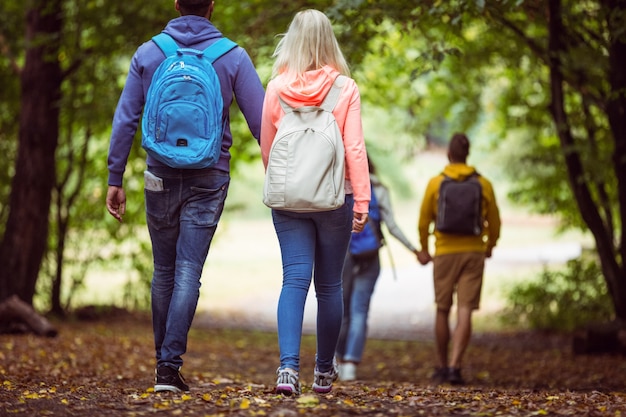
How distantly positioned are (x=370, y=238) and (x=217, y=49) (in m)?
3.27

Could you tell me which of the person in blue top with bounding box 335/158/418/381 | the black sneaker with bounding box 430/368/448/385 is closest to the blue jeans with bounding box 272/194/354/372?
the person in blue top with bounding box 335/158/418/381

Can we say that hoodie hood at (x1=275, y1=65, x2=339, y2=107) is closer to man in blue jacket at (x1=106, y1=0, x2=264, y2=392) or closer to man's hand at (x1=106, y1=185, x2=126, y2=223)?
man in blue jacket at (x1=106, y1=0, x2=264, y2=392)

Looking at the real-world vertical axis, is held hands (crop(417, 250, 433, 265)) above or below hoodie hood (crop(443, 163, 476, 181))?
below

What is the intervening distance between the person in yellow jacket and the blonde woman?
2.94 metres

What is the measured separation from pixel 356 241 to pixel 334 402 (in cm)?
342

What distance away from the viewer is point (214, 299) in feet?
63.5

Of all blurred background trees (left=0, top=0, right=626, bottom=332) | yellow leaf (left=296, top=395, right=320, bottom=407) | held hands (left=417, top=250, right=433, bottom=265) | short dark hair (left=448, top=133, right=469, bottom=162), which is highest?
blurred background trees (left=0, top=0, right=626, bottom=332)

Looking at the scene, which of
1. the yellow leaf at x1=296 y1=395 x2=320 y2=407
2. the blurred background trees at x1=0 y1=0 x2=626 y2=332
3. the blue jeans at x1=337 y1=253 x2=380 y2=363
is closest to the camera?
the yellow leaf at x1=296 y1=395 x2=320 y2=407

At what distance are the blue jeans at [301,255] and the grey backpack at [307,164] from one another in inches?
5.6

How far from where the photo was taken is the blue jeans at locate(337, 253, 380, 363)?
8086 mm

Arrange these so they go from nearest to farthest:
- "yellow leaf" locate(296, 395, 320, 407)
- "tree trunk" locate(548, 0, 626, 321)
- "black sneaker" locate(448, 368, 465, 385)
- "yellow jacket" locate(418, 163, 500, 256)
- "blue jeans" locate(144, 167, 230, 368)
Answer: "yellow leaf" locate(296, 395, 320, 407)
"blue jeans" locate(144, 167, 230, 368)
"yellow jacket" locate(418, 163, 500, 256)
"black sneaker" locate(448, 368, 465, 385)
"tree trunk" locate(548, 0, 626, 321)

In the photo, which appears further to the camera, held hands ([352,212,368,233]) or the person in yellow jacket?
the person in yellow jacket

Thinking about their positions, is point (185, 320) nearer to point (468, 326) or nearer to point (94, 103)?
point (468, 326)

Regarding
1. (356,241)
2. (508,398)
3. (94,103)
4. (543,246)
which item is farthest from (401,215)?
(508,398)
